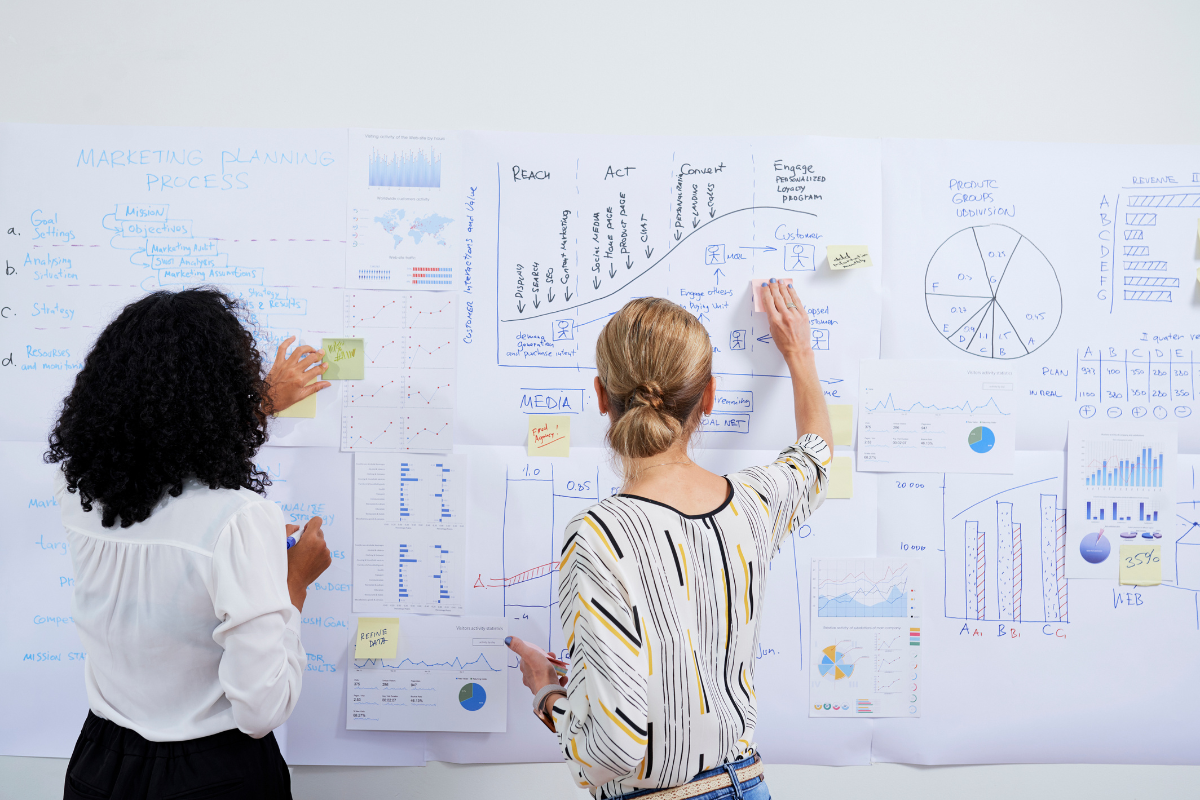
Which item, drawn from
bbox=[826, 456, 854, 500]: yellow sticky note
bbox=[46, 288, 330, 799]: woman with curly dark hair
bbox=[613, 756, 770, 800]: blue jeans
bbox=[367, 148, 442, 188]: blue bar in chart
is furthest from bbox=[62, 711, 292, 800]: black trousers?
bbox=[826, 456, 854, 500]: yellow sticky note

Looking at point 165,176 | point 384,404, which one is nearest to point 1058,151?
point 384,404

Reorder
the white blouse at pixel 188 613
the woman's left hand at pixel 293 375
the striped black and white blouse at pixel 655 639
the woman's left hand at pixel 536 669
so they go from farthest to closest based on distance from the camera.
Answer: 1. the woman's left hand at pixel 293 375
2. the woman's left hand at pixel 536 669
3. the white blouse at pixel 188 613
4. the striped black and white blouse at pixel 655 639

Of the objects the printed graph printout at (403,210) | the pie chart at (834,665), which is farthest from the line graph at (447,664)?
the printed graph printout at (403,210)

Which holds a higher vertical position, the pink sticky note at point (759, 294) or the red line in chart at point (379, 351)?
the pink sticky note at point (759, 294)

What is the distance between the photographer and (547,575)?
5.23 feet

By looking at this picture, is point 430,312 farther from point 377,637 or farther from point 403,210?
point 377,637

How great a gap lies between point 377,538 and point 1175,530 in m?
1.86

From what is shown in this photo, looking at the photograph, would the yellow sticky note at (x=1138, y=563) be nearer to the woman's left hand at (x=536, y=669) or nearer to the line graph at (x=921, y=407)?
the line graph at (x=921, y=407)

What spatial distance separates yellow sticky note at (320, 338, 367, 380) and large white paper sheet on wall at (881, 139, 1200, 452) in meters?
1.21

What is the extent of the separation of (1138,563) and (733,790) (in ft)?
4.09

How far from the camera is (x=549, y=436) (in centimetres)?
158

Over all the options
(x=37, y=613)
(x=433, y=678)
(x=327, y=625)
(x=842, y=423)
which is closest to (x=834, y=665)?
(x=842, y=423)

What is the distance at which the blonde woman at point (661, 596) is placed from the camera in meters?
0.94

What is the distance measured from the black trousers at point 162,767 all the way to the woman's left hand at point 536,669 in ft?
1.53
